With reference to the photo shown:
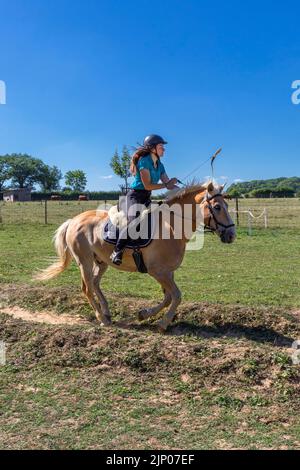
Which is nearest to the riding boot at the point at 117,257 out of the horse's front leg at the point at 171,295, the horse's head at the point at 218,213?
the horse's front leg at the point at 171,295

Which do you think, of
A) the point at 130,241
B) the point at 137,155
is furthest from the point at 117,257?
the point at 137,155

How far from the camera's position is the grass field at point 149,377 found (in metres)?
3.94

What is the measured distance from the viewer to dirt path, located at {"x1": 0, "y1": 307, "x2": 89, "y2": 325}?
739 centimetres

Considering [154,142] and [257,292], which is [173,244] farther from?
[257,292]

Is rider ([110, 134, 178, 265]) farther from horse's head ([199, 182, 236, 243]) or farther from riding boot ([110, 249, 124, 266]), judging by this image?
horse's head ([199, 182, 236, 243])

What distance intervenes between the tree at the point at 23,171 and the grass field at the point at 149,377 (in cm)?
13414

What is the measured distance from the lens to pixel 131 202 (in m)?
6.70

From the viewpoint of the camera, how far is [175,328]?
6871 mm

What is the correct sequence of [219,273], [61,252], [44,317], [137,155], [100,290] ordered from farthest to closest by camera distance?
[219,273]
[61,252]
[100,290]
[44,317]
[137,155]

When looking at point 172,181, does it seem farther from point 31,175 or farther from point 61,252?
point 31,175

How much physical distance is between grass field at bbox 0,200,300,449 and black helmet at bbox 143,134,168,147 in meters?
2.82

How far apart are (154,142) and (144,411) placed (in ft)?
12.5

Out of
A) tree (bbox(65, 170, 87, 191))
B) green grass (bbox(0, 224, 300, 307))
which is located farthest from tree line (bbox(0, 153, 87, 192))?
green grass (bbox(0, 224, 300, 307))

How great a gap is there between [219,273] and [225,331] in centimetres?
529
